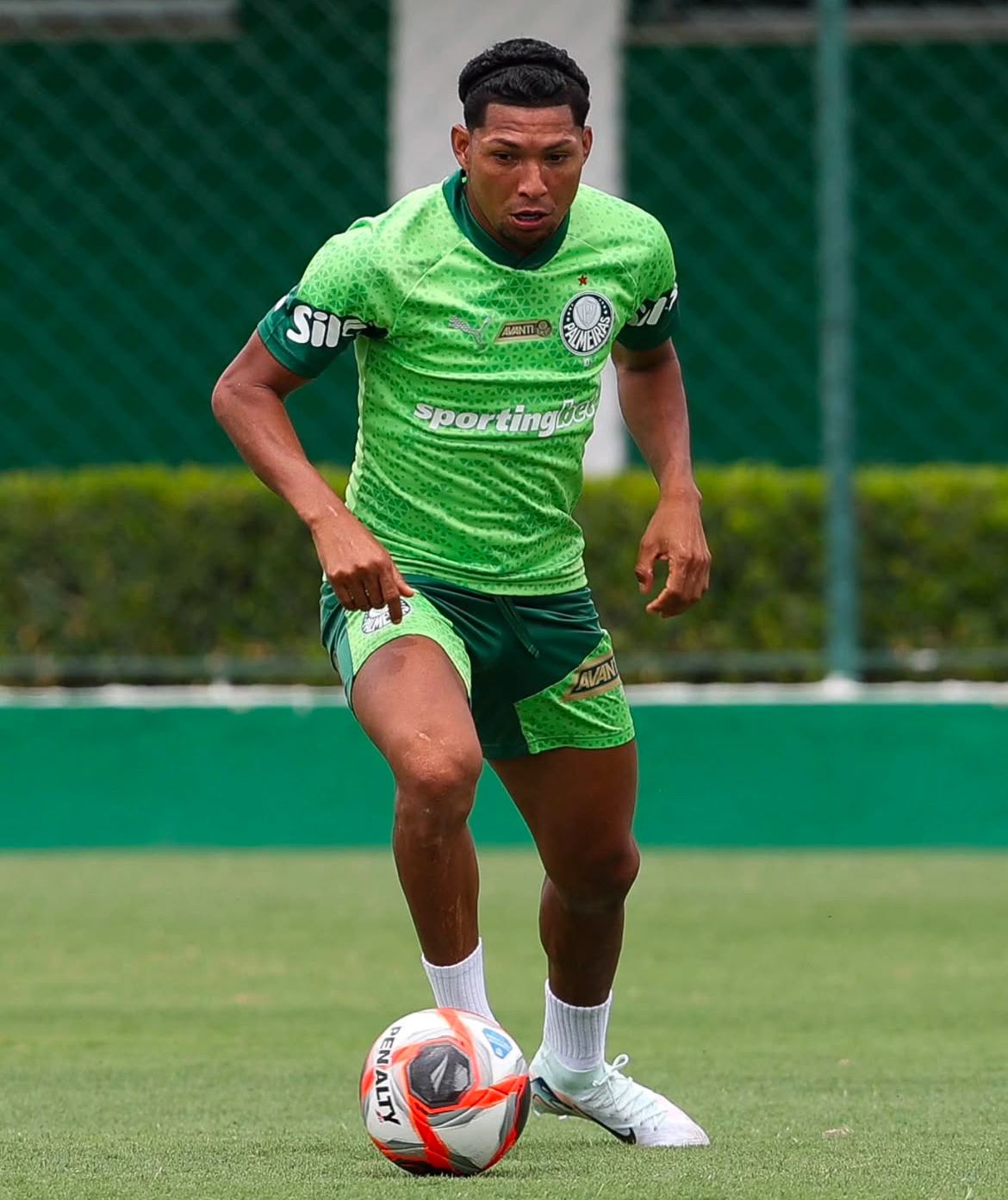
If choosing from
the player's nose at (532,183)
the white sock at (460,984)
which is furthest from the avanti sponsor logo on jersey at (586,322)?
the white sock at (460,984)

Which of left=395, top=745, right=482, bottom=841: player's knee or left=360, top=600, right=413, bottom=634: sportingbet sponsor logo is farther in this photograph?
left=360, top=600, right=413, bottom=634: sportingbet sponsor logo

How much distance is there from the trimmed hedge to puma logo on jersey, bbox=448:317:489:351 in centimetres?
589

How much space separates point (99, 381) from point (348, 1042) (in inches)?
304

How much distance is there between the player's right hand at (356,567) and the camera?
15.2 feet

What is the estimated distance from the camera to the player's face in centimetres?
489

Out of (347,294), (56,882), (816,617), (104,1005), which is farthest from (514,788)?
(816,617)

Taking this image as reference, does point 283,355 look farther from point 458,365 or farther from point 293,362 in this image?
point 458,365

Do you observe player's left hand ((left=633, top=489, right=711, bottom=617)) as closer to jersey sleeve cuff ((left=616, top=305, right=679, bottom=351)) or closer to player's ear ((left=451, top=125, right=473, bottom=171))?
jersey sleeve cuff ((left=616, top=305, right=679, bottom=351))

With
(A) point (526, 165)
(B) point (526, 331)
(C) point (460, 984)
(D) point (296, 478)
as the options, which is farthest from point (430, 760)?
(A) point (526, 165)

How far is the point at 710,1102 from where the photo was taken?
18.0ft

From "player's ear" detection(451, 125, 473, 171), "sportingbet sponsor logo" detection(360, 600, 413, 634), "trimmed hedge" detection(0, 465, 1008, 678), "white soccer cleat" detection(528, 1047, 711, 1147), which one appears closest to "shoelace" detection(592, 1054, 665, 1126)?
"white soccer cleat" detection(528, 1047, 711, 1147)

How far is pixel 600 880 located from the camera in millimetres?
5141

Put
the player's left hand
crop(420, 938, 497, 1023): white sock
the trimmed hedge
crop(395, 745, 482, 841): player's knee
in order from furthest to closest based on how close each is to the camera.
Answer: the trimmed hedge
the player's left hand
crop(420, 938, 497, 1023): white sock
crop(395, 745, 482, 841): player's knee

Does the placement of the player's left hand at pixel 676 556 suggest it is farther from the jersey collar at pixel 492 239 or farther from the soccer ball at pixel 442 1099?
the soccer ball at pixel 442 1099
